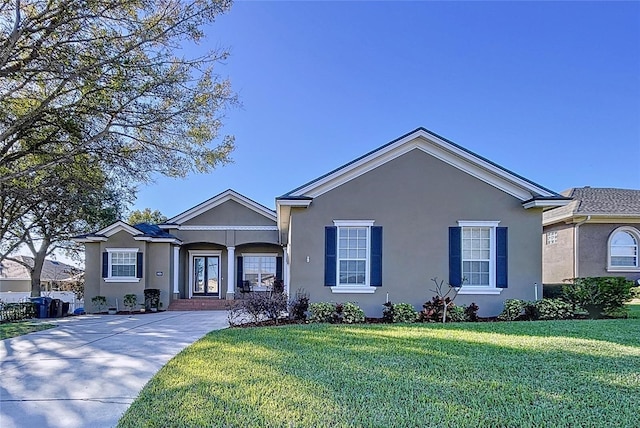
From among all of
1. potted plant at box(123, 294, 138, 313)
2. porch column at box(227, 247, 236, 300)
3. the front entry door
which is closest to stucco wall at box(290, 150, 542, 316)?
porch column at box(227, 247, 236, 300)

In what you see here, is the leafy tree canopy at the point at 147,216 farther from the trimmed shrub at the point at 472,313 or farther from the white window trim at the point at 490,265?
the trimmed shrub at the point at 472,313

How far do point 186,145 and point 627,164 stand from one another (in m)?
22.2

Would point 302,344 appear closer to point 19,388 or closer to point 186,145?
point 19,388

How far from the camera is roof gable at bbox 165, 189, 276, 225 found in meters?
20.5

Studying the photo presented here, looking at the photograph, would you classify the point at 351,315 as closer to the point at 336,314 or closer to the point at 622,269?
the point at 336,314

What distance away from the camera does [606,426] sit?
393cm

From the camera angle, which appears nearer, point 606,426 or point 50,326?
point 606,426

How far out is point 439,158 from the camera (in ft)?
40.8

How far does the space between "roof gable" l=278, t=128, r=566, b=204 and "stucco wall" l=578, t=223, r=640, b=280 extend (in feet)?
26.2

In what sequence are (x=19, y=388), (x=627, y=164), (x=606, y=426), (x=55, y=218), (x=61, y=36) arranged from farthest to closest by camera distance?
(x=55, y=218) → (x=627, y=164) → (x=61, y=36) → (x=19, y=388) → (x=606, y=426)

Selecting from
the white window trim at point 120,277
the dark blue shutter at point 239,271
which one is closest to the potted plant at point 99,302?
the white window trim at point 120,277

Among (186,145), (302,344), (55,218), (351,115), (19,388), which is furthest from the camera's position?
(55,218)

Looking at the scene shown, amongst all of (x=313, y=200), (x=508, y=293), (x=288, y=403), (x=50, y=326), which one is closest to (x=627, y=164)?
(x=508, y=293)

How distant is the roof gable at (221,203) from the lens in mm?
20500
